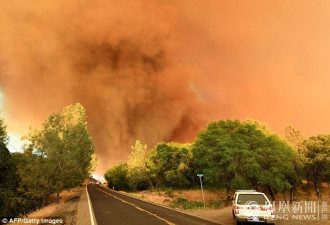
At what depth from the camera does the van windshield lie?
11.1 m

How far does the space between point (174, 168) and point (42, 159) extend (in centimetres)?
4212

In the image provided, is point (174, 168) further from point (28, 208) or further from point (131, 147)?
point (28, 208)

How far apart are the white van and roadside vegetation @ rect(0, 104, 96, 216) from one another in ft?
76.1

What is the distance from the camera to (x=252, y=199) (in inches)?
444

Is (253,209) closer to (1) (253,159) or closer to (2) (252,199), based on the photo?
(2) (252,199)

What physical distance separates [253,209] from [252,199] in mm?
691

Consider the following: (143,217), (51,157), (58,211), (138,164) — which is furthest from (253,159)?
(138,164)

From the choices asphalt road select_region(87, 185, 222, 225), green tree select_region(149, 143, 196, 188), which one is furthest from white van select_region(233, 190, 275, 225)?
green tree select_region(149, 143, 196, 188)

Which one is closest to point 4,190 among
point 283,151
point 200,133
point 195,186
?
point 200,133

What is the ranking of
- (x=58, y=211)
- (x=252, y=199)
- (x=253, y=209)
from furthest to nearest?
(x=58, y=211)
(x=252, y=199)
(x=253, y=209)

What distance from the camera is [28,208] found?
3459cm

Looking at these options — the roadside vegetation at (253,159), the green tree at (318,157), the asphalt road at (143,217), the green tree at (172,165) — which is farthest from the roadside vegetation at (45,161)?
the green tree at (318,157)

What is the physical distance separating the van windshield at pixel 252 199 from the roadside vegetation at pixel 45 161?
76.0ft

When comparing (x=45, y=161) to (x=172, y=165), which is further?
(x=172, y=165)
